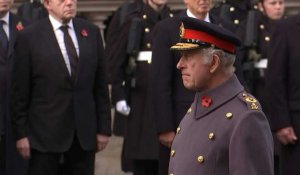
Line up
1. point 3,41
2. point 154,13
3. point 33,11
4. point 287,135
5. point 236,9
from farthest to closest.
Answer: point 33,11, point 236,9, point 154,13, point 3,41, point 287,135

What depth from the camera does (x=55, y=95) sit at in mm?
7312

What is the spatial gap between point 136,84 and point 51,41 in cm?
187

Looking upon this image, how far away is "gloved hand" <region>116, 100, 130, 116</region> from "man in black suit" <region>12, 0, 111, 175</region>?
1526 millimetres

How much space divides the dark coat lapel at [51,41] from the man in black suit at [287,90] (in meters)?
1.55

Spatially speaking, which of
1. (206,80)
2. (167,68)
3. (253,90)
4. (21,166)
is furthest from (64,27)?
(206,80)

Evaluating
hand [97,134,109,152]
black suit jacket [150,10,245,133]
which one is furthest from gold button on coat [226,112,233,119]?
hand [97,134,109,152]

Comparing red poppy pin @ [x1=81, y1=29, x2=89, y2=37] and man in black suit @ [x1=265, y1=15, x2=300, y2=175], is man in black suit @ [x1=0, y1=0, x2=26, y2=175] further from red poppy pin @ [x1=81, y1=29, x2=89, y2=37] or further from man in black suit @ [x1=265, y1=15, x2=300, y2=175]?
man in black suit @ [x1=265, y1=15, x2=300, y2=175]

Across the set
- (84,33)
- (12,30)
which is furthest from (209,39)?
(12,30)

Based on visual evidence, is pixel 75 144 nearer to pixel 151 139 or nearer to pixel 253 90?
pixel 151 139

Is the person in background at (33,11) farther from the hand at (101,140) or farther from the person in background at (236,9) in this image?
the hand at (101,140)

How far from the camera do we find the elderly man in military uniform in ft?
13.7

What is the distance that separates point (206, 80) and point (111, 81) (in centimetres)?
488

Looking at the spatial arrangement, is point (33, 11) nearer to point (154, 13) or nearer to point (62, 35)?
point (154, 13)

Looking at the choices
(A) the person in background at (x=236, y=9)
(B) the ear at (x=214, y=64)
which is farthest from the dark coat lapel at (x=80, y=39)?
(B) the ear at (x=214, y=64)
